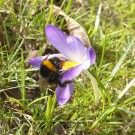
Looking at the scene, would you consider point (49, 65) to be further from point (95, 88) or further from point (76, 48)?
point (95, 88)

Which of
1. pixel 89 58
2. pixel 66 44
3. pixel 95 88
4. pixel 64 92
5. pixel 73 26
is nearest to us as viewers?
pixel 89 58

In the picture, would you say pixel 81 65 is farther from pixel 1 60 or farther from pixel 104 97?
pixel 1 60

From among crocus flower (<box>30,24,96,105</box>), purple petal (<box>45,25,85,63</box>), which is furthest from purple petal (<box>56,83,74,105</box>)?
purple petal (<box>45,25,85,63</box>)

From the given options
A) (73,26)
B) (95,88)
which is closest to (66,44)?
(95,88)

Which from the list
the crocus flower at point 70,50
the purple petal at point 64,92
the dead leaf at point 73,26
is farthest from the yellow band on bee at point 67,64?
the dead leaf at point 73,26

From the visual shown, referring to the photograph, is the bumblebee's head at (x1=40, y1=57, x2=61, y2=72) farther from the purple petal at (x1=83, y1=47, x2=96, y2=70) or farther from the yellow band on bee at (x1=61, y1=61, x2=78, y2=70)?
the purple petal at (x1=83, y1=47, x2=96, y2=70)
